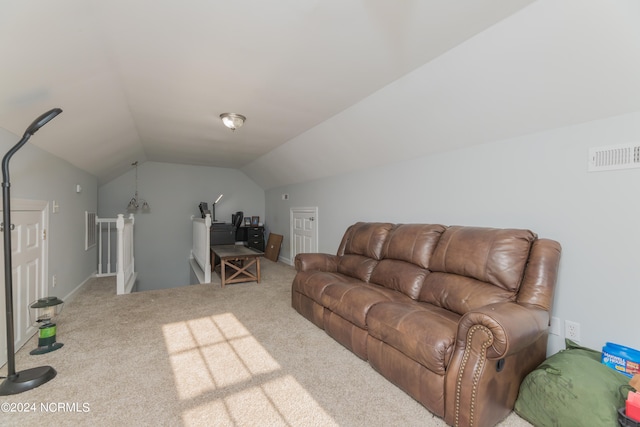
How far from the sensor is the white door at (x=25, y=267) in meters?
2.33

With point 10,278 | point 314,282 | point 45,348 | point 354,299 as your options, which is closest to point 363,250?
point 314,282

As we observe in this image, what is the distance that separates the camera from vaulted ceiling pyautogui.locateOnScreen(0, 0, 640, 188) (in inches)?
63.2

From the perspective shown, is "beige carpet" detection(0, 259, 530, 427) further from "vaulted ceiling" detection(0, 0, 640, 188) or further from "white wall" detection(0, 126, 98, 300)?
"vaulted ceiling" detection(0, 0, 640, 188)

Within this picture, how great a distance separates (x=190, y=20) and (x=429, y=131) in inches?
87.2

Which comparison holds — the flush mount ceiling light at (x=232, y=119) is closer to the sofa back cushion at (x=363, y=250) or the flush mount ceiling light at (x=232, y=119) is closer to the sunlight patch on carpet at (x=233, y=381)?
the sofa back cushion at (x=363, y=250)

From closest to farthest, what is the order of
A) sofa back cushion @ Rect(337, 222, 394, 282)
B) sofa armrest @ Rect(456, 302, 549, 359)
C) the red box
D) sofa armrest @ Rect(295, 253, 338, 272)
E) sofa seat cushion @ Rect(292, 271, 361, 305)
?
the red box, sofa armrest @ Rect(456, 302, 549, 359), sofa seat cushion @ Rect(292, 271, 361, 305), sofa back cushion @ Rect(337, 222, 394, 282), sofa armrest @ Rect(295, 253, 338, 272)

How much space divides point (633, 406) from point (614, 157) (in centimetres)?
142

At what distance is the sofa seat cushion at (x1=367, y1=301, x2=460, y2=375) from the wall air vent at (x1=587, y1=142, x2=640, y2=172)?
4.54 feet

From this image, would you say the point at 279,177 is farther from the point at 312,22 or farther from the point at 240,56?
the point at 312,22

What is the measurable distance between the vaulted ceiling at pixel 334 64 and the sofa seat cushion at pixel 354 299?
162cm

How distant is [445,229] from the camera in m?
2.65

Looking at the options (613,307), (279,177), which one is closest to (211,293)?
(279,177)

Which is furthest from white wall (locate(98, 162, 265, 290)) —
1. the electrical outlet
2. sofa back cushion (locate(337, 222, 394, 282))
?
the electrical outlet

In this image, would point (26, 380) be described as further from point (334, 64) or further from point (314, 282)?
point (334, 64)
